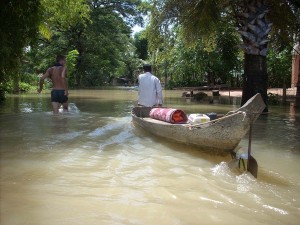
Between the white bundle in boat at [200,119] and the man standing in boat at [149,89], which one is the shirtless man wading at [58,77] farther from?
the white bundle in boat at [200,119]

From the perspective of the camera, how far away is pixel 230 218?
11.7 feet

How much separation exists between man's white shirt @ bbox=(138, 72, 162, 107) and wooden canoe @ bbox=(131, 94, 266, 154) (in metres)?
2.24

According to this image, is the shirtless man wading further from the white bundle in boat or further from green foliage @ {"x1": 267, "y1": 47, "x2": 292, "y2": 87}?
green foliage @ {"x1": 267, "y1": 47, "x2": 292, "y2": 87}

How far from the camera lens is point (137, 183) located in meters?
4.64

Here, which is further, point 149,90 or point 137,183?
point 149,90

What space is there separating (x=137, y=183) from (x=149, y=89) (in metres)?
4.96

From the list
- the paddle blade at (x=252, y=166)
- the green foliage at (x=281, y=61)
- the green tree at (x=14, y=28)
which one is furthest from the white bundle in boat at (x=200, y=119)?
Answer: the green foliage at (x=281, y=61)

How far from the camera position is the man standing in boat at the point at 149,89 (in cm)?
922

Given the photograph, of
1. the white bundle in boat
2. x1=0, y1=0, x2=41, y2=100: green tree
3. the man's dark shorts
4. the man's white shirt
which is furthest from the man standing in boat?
x1=0, y1=0, x2=41, y2=100: green tree

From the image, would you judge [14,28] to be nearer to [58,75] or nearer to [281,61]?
[58,75]

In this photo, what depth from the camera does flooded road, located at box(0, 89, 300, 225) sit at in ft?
11.8

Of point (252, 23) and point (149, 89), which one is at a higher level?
point (252, 23)

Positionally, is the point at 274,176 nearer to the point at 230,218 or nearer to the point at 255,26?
the point at 230,218

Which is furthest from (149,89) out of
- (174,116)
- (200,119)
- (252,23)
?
(252,23)
